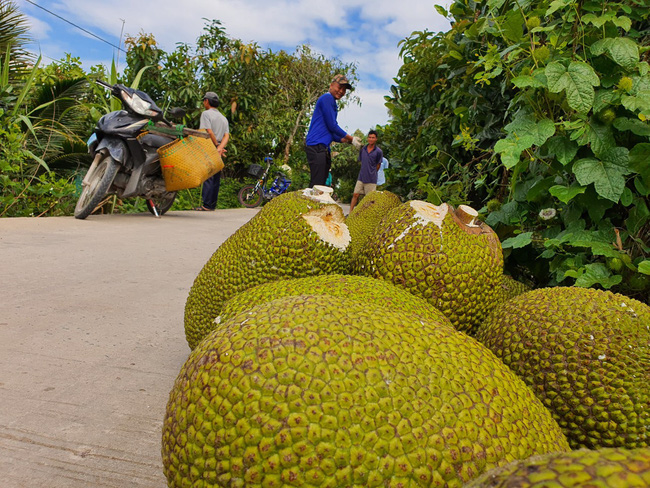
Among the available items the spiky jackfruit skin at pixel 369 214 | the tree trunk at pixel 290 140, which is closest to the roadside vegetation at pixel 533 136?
the spiky jackfruit skin at pixel 369 214

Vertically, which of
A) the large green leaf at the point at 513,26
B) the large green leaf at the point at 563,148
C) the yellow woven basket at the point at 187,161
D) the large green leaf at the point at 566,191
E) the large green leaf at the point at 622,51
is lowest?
the yellow woven basket at the point at 187,161

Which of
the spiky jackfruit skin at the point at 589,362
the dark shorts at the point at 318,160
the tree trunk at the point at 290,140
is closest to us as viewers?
the spiky jackfruit skin at the point at 589,362

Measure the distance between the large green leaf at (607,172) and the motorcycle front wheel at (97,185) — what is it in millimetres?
4813

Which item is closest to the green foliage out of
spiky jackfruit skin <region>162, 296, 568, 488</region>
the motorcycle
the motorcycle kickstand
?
spiky jackfruit skin <region>162, 296, 568, 488</region>

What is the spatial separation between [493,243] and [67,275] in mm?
2372

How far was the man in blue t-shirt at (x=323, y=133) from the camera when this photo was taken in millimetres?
4706

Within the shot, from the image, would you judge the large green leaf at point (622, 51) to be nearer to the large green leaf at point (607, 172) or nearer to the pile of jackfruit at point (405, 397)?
the large green leaf at point (607, 172)

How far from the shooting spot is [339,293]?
1.12m

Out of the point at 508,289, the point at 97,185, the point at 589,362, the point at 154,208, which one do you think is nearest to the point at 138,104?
the point at 97,185

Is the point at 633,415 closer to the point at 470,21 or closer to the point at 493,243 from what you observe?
the point at 493,243

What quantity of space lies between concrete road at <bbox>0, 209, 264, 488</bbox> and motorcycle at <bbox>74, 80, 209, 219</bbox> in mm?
1856

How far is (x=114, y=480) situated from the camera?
100 centimetres

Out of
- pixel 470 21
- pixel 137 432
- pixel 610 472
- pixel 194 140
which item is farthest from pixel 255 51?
pixel 610 472

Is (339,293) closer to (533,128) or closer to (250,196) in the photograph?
(533,128)
